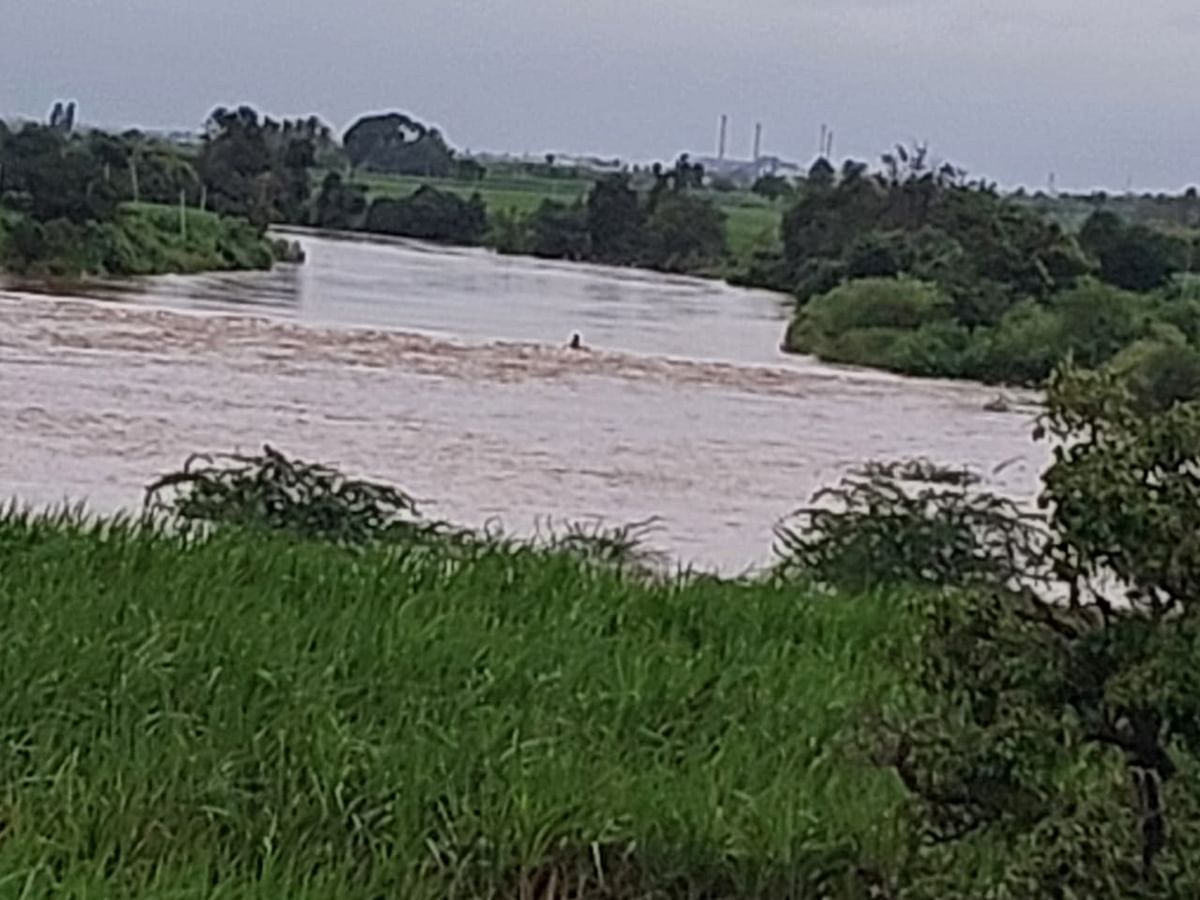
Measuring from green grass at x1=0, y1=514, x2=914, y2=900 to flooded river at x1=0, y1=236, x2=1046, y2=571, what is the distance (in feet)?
6.41

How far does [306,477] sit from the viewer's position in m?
4.59

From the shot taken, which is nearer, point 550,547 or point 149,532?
point 149,532

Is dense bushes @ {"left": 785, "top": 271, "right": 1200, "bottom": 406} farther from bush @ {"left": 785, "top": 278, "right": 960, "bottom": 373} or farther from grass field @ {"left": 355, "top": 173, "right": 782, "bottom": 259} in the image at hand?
grass field @ {"left": 355, "top": 173, "right": 782, "bottom": 259}

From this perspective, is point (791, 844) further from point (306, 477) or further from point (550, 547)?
point (306, 477)

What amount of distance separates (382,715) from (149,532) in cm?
97

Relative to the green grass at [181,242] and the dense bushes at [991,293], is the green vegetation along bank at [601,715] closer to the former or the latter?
the dense bushes at [991,293]

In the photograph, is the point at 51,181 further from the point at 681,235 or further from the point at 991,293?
the point at 681,235

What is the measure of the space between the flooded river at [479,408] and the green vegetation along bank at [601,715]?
6.44 ft

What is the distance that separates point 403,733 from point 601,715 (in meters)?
0.28

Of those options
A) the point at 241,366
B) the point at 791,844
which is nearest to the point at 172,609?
the point at 791,844

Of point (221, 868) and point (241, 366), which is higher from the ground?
point (221, 868)

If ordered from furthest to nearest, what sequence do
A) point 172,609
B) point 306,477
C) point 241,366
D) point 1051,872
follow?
point 241,366
point 306,477
point 172,609
point 1051,872

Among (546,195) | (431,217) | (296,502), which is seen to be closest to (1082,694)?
(296,502)

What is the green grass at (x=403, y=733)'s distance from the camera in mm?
2203
